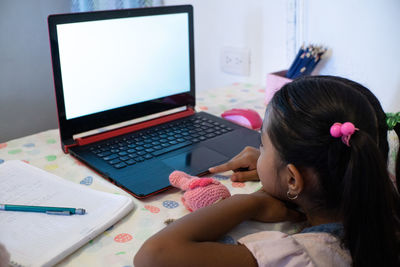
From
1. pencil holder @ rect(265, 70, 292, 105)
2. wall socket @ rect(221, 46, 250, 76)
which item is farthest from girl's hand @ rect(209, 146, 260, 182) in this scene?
wall socket @ rect(221, 46, 250, 76)

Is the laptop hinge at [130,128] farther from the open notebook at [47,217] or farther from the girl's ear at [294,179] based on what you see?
the girl's ear at [294,179]

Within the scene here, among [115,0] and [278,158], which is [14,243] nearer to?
[278,158]

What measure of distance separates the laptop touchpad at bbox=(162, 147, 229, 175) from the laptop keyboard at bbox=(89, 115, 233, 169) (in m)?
0.04

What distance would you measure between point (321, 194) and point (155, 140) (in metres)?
0.46

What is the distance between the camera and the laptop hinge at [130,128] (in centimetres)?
95

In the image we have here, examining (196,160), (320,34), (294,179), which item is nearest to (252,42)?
(320,34)

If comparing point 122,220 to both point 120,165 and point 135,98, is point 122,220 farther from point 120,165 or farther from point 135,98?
point 135,98

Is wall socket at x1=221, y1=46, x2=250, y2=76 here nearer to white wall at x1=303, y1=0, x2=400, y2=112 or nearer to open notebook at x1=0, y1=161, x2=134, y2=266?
white wall at x1=303, y1=0, x2=400, y2=112

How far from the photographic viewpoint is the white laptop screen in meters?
0.90

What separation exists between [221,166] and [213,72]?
34.5 inches

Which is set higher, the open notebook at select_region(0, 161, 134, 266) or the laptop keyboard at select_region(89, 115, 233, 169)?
the laptop keyboard at select_region(89, 115, 233, 169)

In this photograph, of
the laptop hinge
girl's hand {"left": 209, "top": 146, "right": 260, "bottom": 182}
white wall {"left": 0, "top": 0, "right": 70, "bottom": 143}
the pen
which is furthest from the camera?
white wall {"left": 0, "top": 0, "right": 70, "bottom": 143}

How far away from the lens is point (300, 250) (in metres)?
0.56

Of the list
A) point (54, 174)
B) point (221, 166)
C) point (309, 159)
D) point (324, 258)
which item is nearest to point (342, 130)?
point (309, 159)
